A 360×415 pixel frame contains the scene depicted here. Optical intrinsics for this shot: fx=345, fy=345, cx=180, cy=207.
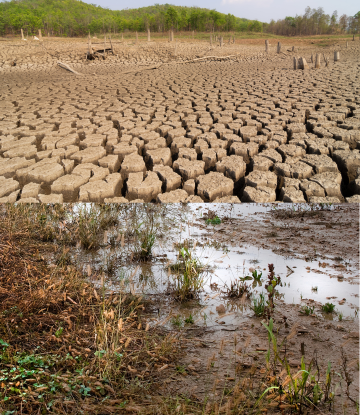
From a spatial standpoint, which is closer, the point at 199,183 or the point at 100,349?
the point at 100,349

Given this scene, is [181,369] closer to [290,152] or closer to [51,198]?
[51,198]

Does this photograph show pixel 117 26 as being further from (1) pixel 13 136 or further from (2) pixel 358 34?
(1) pixel 13 136

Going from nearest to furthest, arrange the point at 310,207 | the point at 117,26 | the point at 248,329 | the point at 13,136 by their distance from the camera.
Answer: the point at 248,329
the point at 310,207
the point at 13,136
the point at 117,26

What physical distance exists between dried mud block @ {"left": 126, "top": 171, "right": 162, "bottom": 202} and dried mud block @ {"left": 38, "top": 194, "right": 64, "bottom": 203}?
717mm

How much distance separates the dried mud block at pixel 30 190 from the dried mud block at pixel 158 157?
141 cm

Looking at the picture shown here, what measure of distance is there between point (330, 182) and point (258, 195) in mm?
835

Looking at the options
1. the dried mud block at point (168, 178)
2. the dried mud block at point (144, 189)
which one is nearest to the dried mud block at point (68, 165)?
the dried mud block at point (144, 189)

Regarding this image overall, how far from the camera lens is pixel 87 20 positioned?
4578 centimetres

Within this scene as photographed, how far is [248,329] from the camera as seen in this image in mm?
2508

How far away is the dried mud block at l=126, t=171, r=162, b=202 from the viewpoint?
379 centimetres

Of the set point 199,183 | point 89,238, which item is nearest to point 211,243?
point 199,183

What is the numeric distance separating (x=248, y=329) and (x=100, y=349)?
1074 mm

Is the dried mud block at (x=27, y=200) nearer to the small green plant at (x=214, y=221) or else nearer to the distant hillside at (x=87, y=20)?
the small green plant at (x=214, y=221)

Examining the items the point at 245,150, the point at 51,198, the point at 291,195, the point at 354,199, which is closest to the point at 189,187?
the point at 291,195
